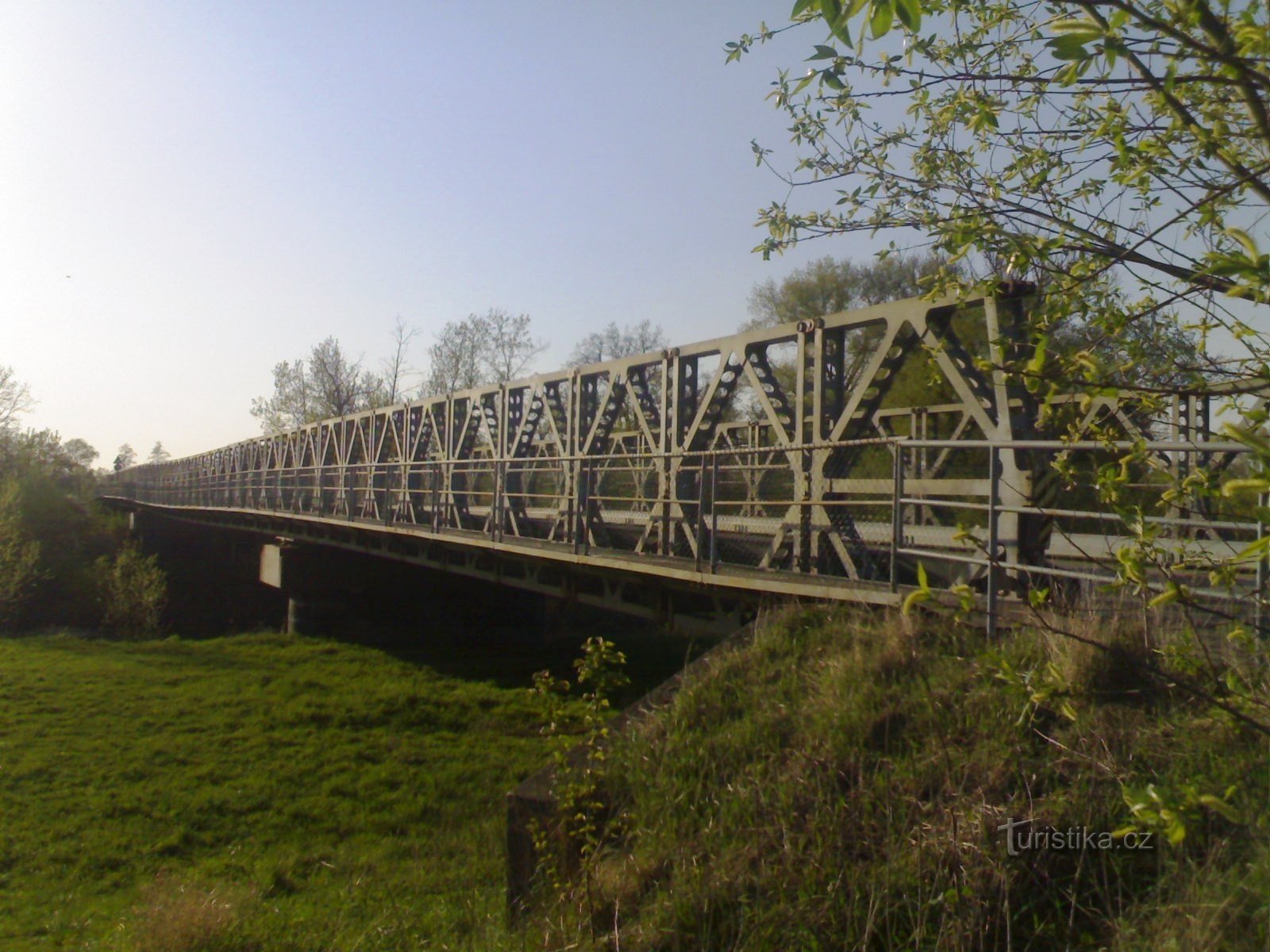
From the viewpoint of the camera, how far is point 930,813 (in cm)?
505

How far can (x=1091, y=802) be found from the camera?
4.75m

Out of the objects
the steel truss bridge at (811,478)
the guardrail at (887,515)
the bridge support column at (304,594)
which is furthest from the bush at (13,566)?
the guardrail at (887,515)

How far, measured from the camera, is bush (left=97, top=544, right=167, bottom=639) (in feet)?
99.5

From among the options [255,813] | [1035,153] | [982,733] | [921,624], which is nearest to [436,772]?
[255,813]

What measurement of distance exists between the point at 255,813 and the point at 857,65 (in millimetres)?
11345

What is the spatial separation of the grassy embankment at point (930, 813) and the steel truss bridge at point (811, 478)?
2.45ft

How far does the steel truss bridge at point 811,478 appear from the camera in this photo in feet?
21.7

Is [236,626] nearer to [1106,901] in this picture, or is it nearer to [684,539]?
[684,539]

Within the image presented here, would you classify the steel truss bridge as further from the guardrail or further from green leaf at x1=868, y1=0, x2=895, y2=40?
green leaf at x1=868, y1=0, x2=895, y2=40

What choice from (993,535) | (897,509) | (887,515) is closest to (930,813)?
(993,535)

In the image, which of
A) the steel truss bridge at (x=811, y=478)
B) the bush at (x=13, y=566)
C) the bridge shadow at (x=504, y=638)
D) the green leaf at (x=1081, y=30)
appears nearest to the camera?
the green leaf at (x=1081, y=30)

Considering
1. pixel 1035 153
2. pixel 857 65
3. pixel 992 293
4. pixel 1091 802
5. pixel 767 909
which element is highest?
pixel 857 65

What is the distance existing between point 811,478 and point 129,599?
26786 millimetres

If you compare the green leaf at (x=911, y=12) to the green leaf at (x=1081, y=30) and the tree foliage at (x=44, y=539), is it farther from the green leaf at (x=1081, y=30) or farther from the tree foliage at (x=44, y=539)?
the tree foliage at (x=44, y=539)
